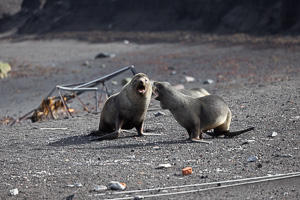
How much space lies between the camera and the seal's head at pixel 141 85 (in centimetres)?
809

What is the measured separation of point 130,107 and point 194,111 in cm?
114

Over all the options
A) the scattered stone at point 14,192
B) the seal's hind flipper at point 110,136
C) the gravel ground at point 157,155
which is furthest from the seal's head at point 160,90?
the scattered stone at point 14,192

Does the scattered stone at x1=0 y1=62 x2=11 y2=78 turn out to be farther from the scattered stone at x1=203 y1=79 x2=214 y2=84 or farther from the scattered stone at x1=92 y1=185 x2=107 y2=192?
the scattered stone at x1=92 y1=185 x2=107 y2=192

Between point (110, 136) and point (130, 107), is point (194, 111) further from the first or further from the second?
point (110, 136)

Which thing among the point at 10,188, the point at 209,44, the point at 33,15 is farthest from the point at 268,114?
the point at 33,15

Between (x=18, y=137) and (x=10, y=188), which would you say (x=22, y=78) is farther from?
(x=10, y=188)

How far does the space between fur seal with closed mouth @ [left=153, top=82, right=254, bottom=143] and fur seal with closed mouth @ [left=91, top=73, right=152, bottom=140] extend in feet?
1.13

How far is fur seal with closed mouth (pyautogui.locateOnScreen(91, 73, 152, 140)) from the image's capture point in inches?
324

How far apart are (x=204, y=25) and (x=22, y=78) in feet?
53.4

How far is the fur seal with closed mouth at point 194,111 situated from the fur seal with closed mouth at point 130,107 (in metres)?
0.35

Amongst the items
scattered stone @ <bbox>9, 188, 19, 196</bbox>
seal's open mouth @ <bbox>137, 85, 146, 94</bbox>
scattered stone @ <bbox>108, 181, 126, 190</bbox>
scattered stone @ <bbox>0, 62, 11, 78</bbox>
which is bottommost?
scattered stone @ <bbox>0, 62, 11, 78</bbox>

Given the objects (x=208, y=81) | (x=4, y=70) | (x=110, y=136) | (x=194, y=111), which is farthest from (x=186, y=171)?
(x=4, y=70)

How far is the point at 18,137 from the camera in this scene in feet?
30.6

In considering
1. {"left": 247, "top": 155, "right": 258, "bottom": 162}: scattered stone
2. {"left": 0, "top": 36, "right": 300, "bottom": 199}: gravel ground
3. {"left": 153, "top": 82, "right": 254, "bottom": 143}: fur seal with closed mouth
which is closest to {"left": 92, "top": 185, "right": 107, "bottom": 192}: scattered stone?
{"left": 0, "top": 36, "right": 300, "bottom": 199}: gravel ground
